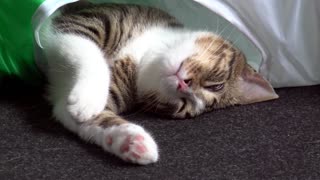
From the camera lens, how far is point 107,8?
145cm

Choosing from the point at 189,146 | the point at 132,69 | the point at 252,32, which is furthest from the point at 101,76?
the point at 252,32

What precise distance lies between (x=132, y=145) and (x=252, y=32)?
531mm

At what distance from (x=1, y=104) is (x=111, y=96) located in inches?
11.7

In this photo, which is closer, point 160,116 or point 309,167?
point 309,167

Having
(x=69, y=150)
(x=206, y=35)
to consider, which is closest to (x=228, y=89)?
(x=206, y=35)

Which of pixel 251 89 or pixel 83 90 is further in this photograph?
pixel 251 89

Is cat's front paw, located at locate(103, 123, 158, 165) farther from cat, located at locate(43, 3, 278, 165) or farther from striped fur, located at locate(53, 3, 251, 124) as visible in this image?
striped fur, located at locate(53, 3, 251, 124)

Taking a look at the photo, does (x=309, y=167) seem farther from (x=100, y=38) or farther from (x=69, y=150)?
(x=100, y=38)

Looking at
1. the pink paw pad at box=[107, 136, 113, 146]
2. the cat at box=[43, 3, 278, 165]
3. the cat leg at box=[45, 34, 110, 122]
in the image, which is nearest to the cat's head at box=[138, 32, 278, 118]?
the cat at box=[43, 3, 278, 165]

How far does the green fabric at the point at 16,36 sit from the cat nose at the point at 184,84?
16.7 inches

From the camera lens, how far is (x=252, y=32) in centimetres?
144

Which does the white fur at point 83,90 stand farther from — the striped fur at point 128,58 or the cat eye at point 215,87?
the cat eye at point 215,87

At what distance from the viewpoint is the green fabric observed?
4.61 ft

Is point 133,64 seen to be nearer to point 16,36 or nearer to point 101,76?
point 101,76
